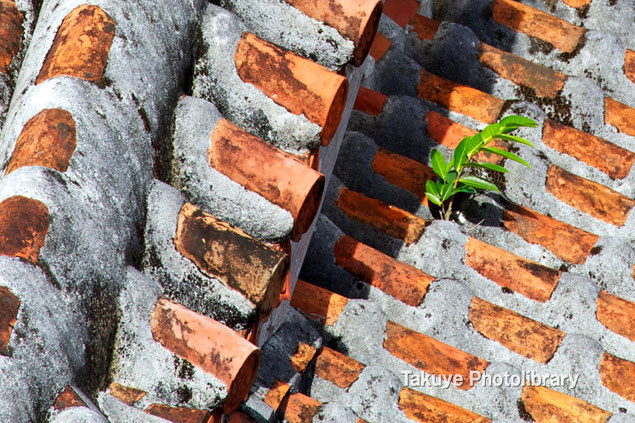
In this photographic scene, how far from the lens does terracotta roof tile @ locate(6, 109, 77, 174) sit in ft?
5.77

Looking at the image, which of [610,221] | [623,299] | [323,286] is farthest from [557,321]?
[323,286]

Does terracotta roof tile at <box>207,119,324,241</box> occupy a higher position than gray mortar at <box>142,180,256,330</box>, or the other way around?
terracotta roof tile at <box>207,119,324,241</box>

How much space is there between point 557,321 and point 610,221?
483 mm

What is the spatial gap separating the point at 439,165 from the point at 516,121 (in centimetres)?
31

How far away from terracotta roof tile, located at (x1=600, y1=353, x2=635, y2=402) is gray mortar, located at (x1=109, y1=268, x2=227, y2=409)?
1.33 metres

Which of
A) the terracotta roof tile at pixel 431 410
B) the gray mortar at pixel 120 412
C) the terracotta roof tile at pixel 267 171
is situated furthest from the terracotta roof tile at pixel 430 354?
the gray mortar at pixel 120 412

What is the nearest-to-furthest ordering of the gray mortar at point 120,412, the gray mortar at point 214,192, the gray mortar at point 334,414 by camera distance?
the gray mortar at point 120,412, the gray mortar at point 214,192, the gray mortar at point 334,414

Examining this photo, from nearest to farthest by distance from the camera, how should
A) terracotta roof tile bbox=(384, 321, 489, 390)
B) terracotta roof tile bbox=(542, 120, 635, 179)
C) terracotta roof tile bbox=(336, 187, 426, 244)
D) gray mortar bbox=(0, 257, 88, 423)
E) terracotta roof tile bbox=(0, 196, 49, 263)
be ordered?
gray mortar bbox=(0, 257, 88, 423)
terracotta roof tile bbox=(0, 196, 49, 263)
terracotta roof tile bbox=(384, 321, 489, 390)
terracotta roof tile bbox=(336, 187, 426, 244)
terracotta roof tile bbox=(542, 120, 635, 179)

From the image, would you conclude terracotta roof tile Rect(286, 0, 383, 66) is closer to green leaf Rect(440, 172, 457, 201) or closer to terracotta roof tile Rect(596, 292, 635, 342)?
green leaf Rect(440, 172, 457, 201)

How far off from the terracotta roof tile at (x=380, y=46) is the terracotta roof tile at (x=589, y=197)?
2.57 ft

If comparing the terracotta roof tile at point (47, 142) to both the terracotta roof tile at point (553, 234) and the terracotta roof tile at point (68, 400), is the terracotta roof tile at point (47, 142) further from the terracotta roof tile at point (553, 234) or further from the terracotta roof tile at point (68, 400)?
the terracotta roof tile at point (553, 234)

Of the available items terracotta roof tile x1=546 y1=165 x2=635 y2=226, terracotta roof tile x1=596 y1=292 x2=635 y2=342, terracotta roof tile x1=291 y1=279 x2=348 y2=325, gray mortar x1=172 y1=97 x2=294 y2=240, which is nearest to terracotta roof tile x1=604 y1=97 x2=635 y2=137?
terracotta roof tile x1=546 y1=165 x2=635 y2=226

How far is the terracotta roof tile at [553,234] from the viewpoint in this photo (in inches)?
115

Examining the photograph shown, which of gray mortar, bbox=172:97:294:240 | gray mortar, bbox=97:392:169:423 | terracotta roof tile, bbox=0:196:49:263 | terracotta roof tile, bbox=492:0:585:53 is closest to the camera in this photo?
terracotta roof tile, bbox=0:196:49:263
